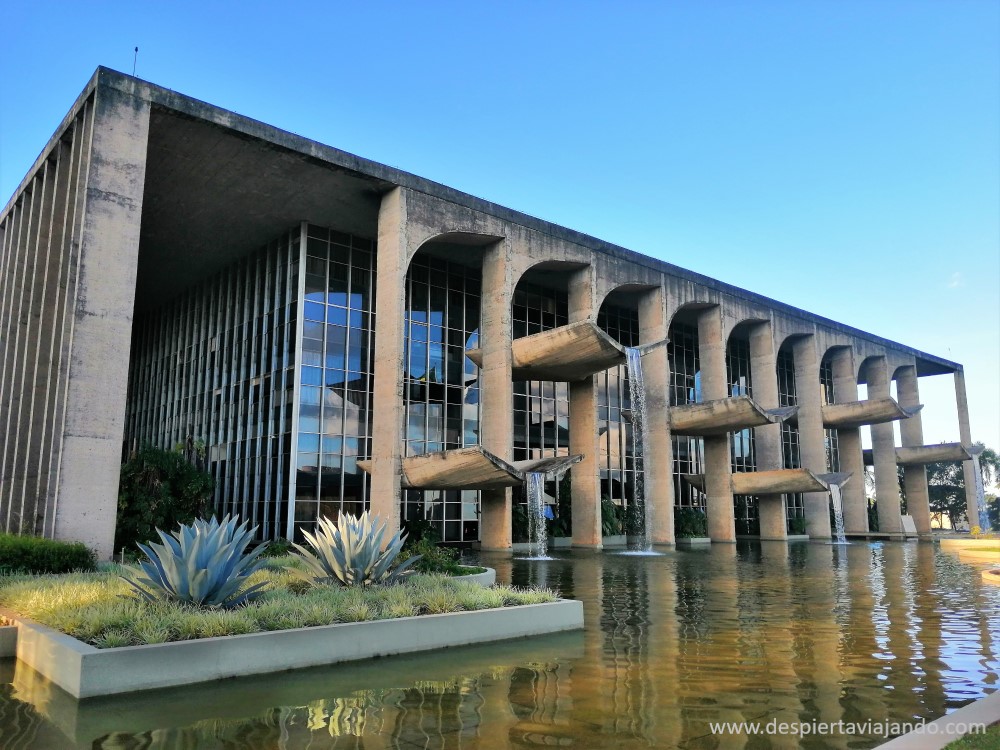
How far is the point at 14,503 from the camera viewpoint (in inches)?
856

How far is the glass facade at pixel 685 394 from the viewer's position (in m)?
45.8

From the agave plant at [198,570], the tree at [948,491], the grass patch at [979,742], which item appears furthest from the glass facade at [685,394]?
the tree at [948,491]

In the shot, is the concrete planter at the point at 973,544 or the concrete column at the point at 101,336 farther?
the concrete planter at the point at 973,544

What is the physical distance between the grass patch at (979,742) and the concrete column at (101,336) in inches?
724

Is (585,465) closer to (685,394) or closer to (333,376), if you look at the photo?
(333,376)

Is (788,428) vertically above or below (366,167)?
below

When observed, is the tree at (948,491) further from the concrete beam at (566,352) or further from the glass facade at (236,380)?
the glass facade at (236,380)

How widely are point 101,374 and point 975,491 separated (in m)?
60.8

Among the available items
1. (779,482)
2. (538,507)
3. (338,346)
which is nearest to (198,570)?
(538,507)

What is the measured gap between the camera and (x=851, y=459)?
4769cm

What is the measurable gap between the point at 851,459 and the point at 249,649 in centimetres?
4686

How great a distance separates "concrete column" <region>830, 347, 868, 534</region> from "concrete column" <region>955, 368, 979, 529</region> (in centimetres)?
1533

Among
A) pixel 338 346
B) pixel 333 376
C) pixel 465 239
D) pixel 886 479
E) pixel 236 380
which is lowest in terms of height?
pixel 886 479

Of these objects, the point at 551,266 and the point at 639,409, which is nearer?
the point at 551,266
